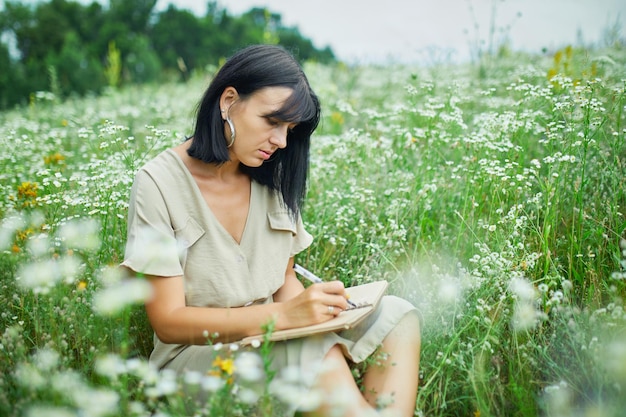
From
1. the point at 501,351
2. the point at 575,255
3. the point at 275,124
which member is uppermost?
the point at 275,124

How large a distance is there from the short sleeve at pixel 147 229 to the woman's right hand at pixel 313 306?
37cm

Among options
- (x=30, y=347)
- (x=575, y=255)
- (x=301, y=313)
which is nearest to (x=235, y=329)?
(x=301, y=313)

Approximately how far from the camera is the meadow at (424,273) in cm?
151

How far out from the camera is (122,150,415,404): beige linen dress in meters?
1.77

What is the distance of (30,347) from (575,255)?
2230mm

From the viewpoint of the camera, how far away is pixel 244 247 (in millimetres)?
2102

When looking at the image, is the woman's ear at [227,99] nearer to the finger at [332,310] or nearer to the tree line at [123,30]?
the finger at [332,310]

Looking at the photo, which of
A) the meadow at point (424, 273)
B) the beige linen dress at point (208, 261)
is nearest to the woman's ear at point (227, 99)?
the beige linen dress at point (208, 261)

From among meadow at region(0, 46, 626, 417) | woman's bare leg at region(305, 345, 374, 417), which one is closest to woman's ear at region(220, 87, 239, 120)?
meadow at region(0, 46, 626, 417)

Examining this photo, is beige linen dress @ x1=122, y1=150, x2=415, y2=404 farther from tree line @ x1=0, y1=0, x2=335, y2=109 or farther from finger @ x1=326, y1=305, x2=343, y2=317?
tree line @ x1=0, y1=0, x2=335, y2=109

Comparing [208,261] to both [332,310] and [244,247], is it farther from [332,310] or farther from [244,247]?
[332,310]

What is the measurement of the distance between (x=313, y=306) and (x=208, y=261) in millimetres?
450

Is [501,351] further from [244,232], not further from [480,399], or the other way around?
[244,232]

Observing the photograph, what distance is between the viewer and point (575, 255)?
94.0 inches
